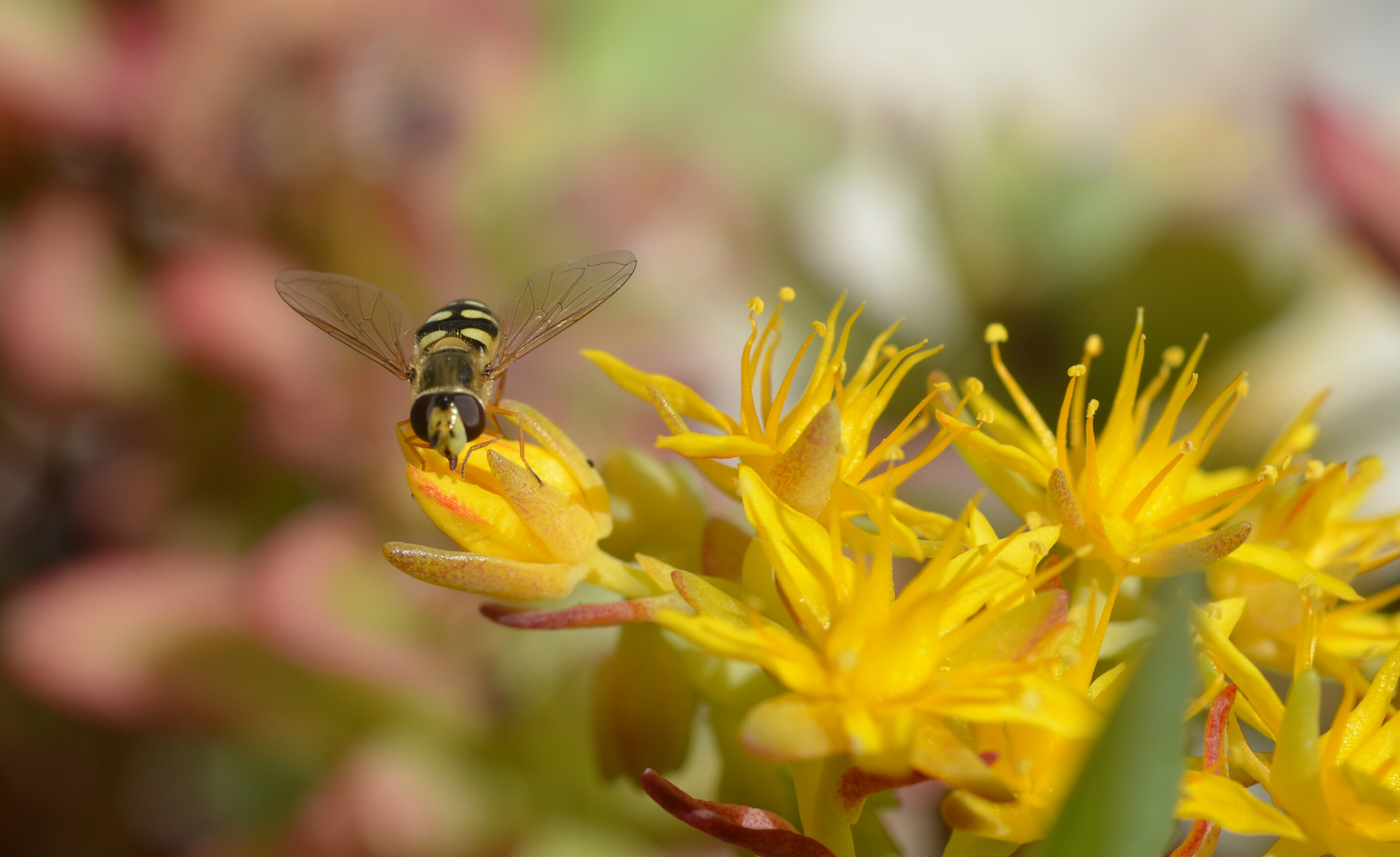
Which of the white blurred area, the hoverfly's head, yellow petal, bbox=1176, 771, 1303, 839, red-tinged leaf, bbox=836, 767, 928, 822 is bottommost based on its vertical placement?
yellow petal, bbox=1176, 771, 1303, 839

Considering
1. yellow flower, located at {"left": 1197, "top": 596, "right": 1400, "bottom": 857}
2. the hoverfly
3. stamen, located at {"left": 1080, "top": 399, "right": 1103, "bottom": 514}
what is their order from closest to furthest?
yellow flower, located at {"left": 1197, "top": 596, "right": 1400, "bottom": 857} < stamen, located at {"left": 1080, "top": 399, "right": 1103, "bottom": 514} < the hoverfly

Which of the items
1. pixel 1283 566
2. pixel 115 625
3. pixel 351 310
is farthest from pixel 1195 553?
pixel 115 625

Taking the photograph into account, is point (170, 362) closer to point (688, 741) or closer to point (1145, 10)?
point (688, 741)

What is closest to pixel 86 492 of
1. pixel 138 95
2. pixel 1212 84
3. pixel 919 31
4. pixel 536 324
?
pixel 138 95

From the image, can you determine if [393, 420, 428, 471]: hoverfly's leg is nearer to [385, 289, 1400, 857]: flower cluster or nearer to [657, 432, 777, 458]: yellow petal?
[385, 289, 1400, 857]: flower cluster

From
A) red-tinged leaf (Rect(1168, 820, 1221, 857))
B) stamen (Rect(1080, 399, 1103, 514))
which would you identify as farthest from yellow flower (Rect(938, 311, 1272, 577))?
red-tinged leaf (Rect(1168, 820, 1221, 857))

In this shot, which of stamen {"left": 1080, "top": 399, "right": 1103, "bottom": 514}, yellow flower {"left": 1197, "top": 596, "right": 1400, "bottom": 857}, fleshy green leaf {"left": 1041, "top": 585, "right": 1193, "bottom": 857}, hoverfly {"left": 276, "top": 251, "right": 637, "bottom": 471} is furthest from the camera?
hoverfly {"left": 276, "top": 251, "right": 637, "bottom": 471}

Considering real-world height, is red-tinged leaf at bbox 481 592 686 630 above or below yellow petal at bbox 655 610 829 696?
above
